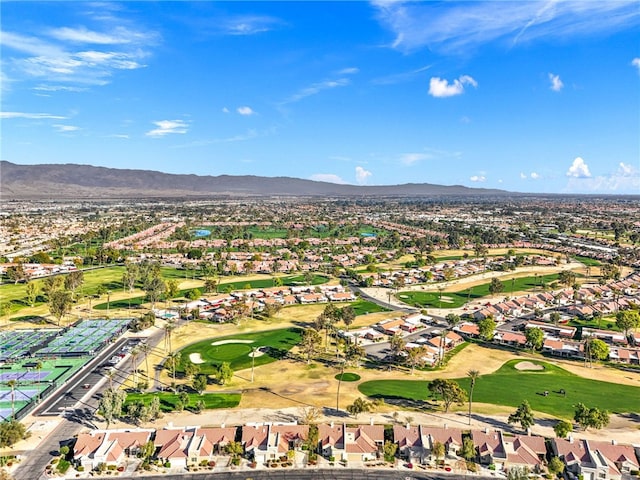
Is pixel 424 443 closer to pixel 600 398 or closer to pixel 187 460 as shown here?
pixel 187 460

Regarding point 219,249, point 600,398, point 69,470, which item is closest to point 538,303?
point 600,398

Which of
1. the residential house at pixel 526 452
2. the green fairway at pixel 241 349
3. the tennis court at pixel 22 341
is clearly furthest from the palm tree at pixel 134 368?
the residential house at pixel 526 452

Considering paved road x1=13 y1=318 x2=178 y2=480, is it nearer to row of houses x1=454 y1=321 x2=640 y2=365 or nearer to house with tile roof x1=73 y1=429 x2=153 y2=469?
house with tile roof x1=73 y1=429 x2=153 y2=469

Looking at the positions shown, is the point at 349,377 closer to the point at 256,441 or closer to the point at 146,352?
the point at 256,441

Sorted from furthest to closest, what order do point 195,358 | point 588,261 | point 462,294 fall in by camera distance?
point 588,261, point 462,294, point 195,358

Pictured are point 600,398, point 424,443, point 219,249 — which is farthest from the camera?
Answer: point 219,249

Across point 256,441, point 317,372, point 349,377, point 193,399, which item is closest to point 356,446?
point 256,441

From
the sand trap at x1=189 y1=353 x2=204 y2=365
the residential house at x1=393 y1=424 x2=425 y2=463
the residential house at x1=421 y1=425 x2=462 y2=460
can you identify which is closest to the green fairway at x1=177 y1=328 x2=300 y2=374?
the sand trap at x1=189 y1=353 x2=204 y2=365
